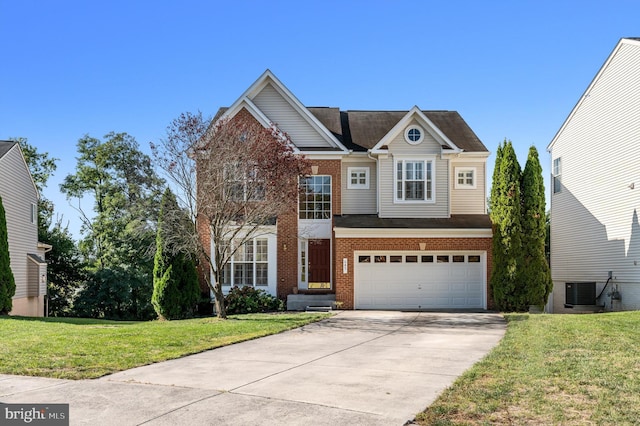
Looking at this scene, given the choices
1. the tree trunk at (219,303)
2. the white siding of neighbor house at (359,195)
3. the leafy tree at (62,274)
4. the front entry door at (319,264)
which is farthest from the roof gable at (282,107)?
the leafy tree at (62,274)

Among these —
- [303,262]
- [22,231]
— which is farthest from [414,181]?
[22,231]

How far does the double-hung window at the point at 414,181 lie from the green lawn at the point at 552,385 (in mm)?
11781

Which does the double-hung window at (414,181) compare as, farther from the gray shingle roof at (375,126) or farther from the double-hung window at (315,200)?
the double-hung window at (315,200)

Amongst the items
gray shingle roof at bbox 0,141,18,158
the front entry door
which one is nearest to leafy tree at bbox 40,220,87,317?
gray shingle roof at bbox 0,141,18,158

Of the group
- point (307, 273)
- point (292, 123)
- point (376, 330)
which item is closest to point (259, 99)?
point (292, 123)

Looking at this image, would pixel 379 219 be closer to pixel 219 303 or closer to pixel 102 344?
pixel 219 303

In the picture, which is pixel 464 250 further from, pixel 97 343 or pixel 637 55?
pixel 97 343

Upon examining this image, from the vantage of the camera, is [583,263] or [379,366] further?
[583,263]

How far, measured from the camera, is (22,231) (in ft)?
93.4

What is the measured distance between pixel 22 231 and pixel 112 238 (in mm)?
7410

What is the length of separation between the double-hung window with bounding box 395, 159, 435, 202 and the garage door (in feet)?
8.60

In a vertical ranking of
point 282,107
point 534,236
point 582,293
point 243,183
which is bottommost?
point 582,293

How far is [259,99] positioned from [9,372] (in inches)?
674

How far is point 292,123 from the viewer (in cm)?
2503
